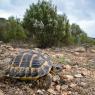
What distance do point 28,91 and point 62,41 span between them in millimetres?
6757

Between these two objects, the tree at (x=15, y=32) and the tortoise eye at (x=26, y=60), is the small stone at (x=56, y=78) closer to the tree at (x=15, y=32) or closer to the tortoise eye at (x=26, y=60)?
the tortoise eye at (x=26, y=60)

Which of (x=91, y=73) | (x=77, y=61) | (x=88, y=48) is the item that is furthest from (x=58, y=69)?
(x=88, y=48)

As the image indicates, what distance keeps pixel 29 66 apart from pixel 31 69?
0.29ft

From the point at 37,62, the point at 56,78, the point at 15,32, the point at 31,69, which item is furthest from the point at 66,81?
the point at 15,32

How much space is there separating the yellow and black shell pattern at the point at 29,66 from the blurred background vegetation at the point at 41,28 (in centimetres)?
558

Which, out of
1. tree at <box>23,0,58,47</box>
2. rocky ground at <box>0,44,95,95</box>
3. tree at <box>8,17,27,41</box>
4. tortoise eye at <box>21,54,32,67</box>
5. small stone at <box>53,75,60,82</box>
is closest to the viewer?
A: rocky ground at <box>0,44,95,95</box>

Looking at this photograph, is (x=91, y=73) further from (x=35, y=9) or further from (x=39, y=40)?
(x=35, y=9)

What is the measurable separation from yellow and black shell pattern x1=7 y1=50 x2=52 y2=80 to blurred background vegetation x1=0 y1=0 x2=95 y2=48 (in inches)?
220

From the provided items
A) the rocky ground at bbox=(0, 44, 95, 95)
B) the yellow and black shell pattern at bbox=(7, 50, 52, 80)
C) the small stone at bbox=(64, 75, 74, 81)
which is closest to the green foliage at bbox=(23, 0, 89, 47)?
the rocky ground at bbox=(0, 44, 95, 95)

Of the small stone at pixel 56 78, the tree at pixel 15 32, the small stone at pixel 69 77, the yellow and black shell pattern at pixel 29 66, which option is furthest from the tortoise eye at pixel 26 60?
the tree at pixel 15 32

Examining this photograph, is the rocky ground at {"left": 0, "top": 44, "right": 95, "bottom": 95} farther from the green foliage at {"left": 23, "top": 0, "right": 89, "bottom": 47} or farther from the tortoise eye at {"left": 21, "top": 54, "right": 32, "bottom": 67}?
the green foliage at {"left": 23, "top": 0, "right": 89, "bottom": 47}

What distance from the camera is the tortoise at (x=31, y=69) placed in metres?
6.65

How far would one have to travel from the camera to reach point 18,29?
13164 mm

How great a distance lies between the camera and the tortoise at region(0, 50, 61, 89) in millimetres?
6652
